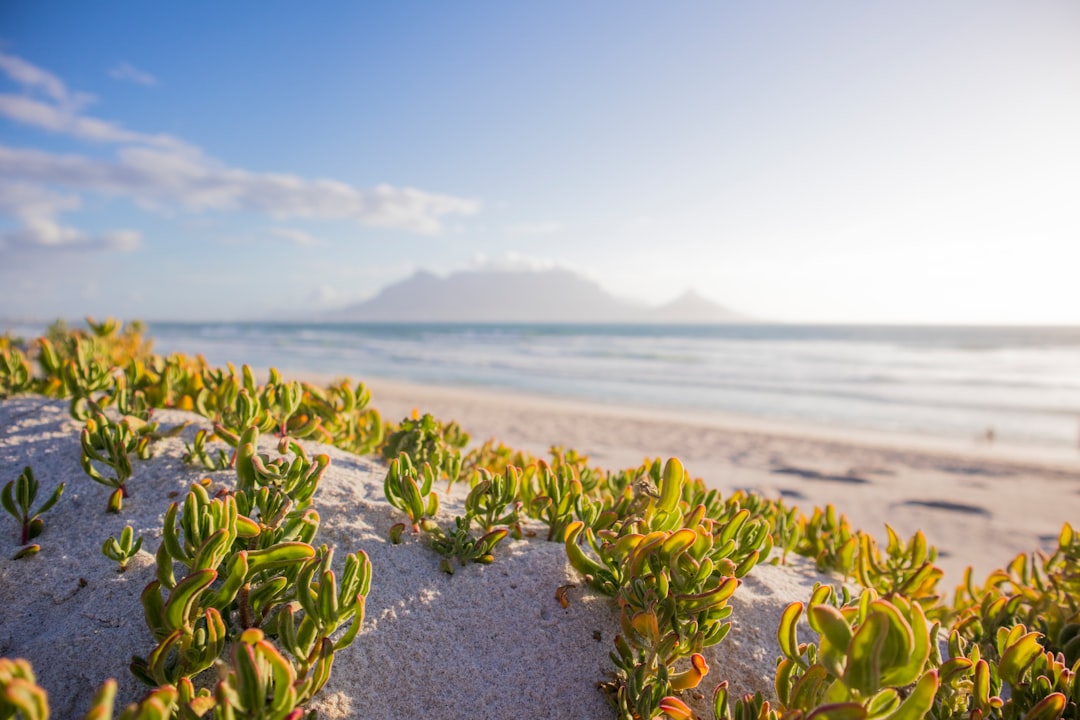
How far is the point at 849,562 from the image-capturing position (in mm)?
2570

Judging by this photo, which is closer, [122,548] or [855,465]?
[122,548]

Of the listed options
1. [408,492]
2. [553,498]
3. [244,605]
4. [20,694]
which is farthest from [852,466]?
[20,694]

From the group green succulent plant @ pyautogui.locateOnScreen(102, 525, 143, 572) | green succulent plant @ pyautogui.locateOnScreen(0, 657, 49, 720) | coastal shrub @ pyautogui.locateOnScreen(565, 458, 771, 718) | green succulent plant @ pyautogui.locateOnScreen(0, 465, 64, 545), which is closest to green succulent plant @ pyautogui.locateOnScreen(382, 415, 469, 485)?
coastal shrub @ pyautogui.locateOnScreen(565, 458, 771, 718)

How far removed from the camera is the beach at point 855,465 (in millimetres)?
5727

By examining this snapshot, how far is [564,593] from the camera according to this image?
1.98 metres

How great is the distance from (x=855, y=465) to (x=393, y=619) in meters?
8.70

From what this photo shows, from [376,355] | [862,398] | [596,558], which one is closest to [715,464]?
[596,558]

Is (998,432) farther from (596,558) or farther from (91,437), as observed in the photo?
(91,437)

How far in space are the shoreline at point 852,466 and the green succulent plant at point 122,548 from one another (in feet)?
14.1

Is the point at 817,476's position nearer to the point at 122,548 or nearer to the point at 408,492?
the point at 408,492

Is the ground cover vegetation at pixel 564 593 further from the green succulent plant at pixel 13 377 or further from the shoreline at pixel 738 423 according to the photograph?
the shoreline at pixel 738 423

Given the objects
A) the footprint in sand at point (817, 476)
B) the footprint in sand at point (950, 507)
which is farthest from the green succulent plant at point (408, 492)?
the footprint in sand at point (817, 476)

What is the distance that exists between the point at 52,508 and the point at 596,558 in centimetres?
213

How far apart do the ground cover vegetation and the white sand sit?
7 centimetres
